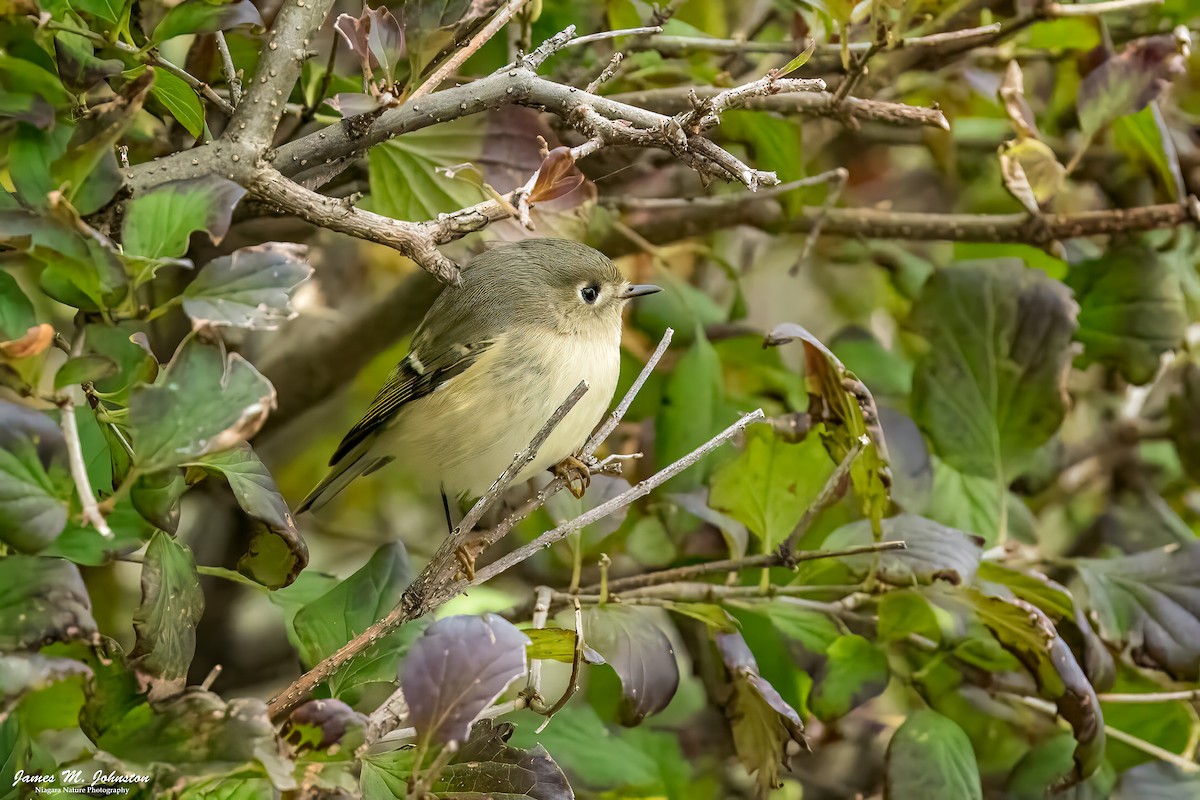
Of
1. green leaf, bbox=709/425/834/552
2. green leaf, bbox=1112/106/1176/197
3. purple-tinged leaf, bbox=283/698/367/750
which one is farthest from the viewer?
green leaf, bbox=1112/106/1176/197

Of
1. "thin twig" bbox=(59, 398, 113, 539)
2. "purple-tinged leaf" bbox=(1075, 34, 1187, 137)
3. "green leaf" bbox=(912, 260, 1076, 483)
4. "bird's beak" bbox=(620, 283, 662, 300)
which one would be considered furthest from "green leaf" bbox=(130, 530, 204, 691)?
"purple-tinged leaf" bbox=(1075, 34, 1187, 137)

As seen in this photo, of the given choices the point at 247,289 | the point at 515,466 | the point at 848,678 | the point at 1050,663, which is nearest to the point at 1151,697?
the point at 1050,663

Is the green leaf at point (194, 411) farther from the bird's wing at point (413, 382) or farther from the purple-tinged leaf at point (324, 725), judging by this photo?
the bird's wing at point (413, 382)

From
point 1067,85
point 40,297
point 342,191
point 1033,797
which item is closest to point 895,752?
point 1033,797

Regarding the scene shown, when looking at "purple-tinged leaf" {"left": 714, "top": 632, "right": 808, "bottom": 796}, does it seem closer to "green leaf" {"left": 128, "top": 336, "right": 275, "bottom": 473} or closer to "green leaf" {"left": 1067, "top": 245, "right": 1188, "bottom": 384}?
"green leaf" {"left": 128, "top": 336, "right": 275, "bottom": 473}

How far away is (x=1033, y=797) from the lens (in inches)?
44.9

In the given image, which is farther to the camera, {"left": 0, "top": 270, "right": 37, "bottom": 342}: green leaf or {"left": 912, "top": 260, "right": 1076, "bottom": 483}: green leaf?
{"left": 912, "top": 260, "right": 1076, "bottom": 483}: green leaf

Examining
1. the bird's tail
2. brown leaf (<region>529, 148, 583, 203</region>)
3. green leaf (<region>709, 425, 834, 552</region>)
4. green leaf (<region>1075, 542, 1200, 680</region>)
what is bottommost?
green leaf (<region>1075, 542, 1200, 680</region>)

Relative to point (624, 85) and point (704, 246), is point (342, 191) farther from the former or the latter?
point (704, 246)

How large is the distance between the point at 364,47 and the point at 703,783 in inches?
36.6

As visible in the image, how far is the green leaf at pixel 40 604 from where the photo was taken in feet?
1.97

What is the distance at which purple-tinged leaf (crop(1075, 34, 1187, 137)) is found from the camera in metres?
1.25

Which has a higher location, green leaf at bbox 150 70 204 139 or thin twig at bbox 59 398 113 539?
green leaf at bbox 150 70 204 139

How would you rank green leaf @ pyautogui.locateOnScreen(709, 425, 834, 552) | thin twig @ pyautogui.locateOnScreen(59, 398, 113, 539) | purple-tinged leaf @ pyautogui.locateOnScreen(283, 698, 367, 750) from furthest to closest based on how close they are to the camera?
green leaf @ pyautogui.locateOnScreen(709, 425, 834, 552) < purple-tinged leaf @ pyautogui.locateOnScreen(283, 698, 367, 750) < thin twig @ pyautogui.locateOnScreen(59, 398, 113, 539)
